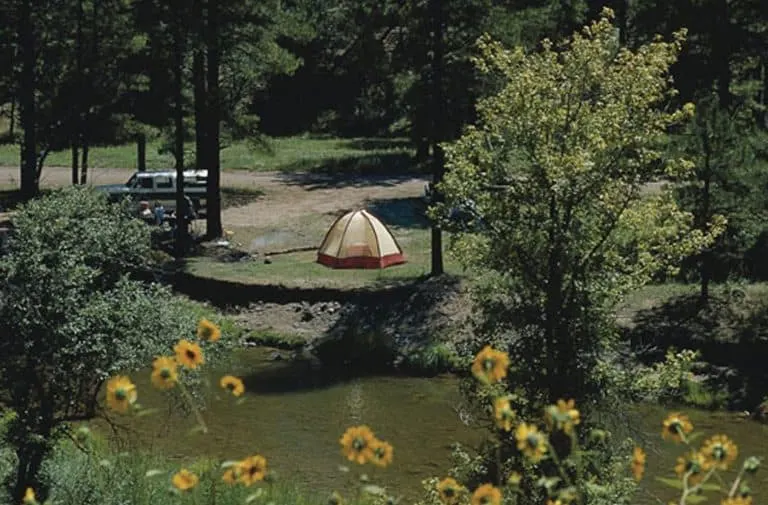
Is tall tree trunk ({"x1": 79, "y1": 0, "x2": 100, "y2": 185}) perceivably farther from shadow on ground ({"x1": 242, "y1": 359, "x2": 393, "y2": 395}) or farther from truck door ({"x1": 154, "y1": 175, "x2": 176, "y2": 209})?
shadow on ground ({"x1": 242, "y1": 359, "x2": 393, "y2": 395})

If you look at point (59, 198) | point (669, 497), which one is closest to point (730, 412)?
point (669, 497)

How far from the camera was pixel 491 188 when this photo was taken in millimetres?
14773

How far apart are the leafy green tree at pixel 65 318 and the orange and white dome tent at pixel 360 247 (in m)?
16.5

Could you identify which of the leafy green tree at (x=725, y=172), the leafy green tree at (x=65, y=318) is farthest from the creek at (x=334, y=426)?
the leafy green tree at (x=65, y=318)

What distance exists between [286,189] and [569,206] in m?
30.2

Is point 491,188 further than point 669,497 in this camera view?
No

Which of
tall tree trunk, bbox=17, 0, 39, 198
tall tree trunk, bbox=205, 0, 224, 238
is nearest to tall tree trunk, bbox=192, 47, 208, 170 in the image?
tall tree trunk, bbox=205, 0, 224, 238

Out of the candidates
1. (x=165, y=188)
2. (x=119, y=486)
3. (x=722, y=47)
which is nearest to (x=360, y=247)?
(x=165, y=188)

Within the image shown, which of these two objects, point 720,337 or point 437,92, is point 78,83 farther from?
point 720,337

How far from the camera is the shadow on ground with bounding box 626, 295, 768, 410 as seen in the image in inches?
1019

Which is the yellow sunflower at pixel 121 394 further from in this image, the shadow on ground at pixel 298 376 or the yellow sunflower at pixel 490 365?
the shadow on ground at pixel 298 376

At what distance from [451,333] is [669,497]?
347 inches

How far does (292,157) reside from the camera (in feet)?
171

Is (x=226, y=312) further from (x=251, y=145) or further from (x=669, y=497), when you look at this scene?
(x=669, y=497)
